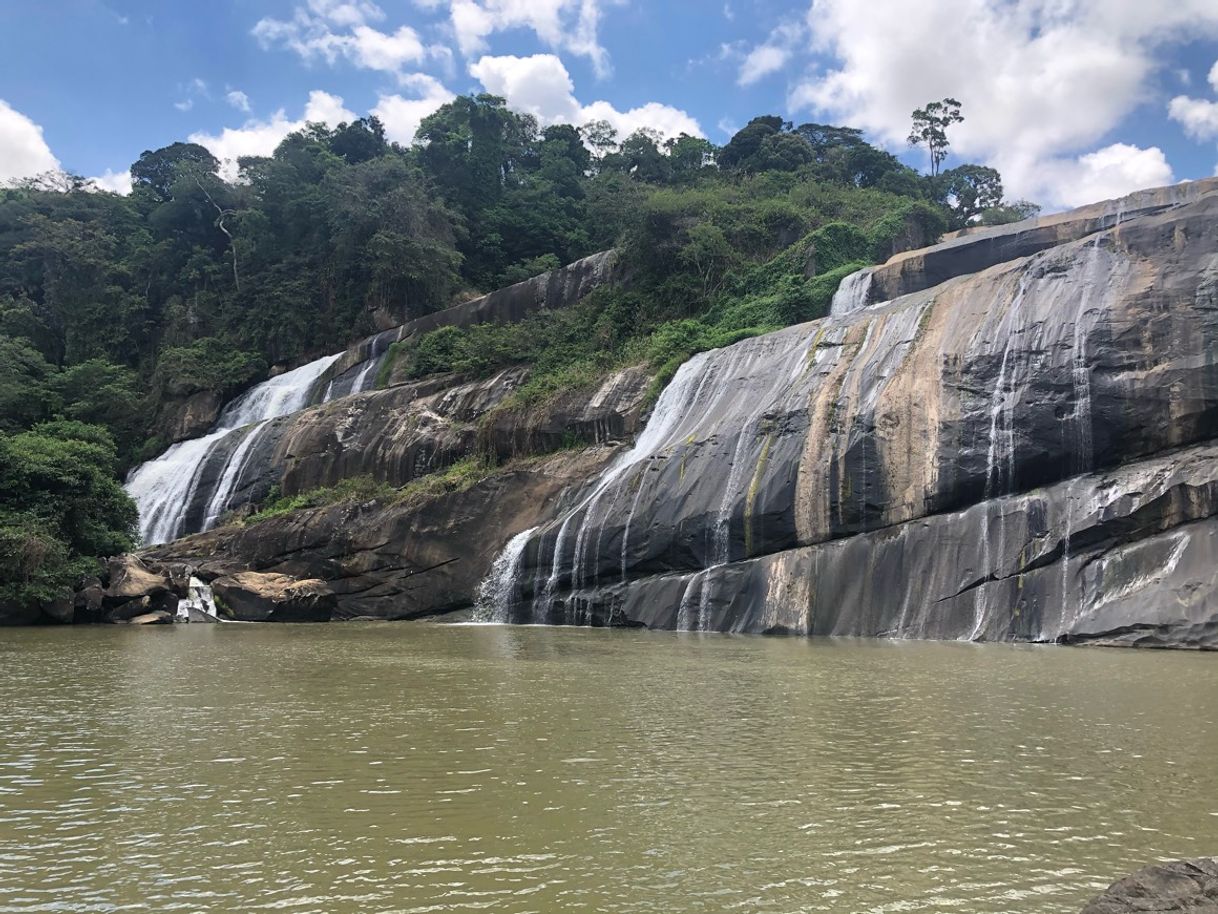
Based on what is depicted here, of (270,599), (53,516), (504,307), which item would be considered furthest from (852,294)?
(53,516)

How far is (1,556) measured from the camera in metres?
22.3

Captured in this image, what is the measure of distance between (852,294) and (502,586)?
16583 mm

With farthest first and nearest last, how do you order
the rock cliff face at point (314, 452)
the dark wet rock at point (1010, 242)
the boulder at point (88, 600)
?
1. the rock cliff face at point (314, 452)
2. the dark wet rock at point (1010, 242)
3. the boulder at point (88, 600)

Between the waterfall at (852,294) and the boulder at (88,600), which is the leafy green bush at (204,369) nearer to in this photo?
the boulder at (88,600)

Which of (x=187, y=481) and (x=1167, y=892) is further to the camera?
(x=187, y=481)

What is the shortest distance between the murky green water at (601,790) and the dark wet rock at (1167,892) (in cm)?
85

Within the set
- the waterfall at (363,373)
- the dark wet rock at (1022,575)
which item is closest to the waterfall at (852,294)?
the dark wet rock at (1022,575)

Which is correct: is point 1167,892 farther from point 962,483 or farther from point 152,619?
point 152,619

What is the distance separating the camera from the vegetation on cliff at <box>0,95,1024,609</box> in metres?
37.5

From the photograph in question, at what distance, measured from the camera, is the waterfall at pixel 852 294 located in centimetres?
3194

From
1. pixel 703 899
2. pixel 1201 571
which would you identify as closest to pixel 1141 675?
pixel 1201 571

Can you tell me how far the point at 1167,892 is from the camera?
364 centimetres

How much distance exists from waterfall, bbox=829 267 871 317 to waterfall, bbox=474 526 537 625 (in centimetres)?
1410

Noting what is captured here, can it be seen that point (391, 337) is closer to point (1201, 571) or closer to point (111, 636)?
point (111, 636)
